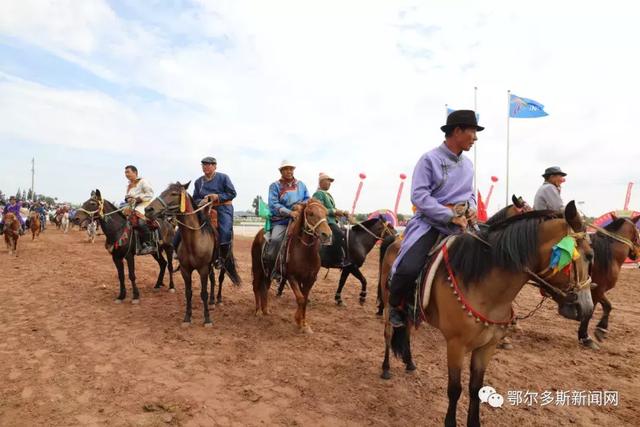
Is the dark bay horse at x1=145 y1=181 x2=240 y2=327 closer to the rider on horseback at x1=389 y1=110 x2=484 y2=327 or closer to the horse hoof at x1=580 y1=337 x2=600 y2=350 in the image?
the rider on horseback at x1=389 y1=110 x2=484 y2=327

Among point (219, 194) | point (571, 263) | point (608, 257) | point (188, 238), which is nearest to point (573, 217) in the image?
point (571, 263)

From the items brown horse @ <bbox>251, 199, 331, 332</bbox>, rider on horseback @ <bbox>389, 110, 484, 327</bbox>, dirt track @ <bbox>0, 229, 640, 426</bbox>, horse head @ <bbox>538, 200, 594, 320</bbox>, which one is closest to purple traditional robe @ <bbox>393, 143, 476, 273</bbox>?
rider on horseback @ <bbox>389, 110, 484, 327</bbox>

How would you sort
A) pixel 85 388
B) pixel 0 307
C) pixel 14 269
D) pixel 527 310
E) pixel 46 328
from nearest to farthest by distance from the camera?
pixel 85 388, pixel 46 328, pixel 0 307, pixel 527 310, pixel 14 269

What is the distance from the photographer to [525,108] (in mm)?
15508

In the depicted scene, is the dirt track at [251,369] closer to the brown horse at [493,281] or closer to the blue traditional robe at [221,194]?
the brown horse at [493,281]

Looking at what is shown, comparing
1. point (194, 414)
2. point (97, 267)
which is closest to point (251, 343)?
point (194, 414)

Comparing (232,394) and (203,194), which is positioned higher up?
(203,194)

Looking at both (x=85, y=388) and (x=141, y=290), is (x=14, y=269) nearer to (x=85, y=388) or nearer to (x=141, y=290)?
(x=141, y=290)

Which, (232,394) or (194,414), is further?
(232,394)

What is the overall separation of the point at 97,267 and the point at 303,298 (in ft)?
31.4

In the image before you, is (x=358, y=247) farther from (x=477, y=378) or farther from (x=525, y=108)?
(x=525, y=108)

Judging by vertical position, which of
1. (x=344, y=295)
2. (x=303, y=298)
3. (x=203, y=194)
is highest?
(x=203, y=194)

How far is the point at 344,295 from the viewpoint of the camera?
31.8 feet

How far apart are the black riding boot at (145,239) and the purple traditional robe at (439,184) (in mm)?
6562
